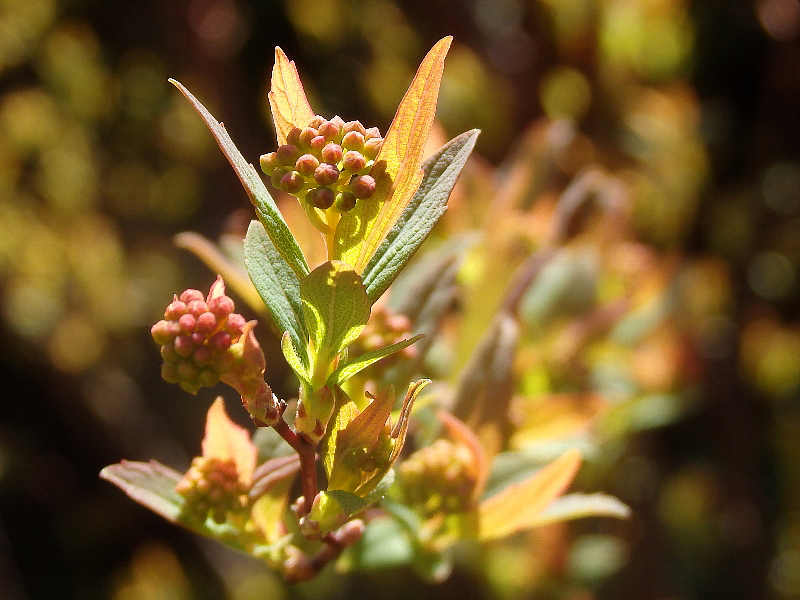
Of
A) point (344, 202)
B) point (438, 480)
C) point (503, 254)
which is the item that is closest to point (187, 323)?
point (344, 202)

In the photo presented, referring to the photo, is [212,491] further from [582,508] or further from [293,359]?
[582,508]

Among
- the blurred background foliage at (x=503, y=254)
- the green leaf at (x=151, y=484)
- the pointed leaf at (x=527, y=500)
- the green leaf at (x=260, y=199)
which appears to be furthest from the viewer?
the blurred background foliage at (x=503, y=254)

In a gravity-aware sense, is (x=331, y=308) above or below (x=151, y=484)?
above

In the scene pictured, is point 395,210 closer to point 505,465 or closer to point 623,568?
point 505,465

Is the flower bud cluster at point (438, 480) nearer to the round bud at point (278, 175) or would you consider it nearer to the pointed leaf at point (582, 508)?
the pointed leaf at point (582, 508)

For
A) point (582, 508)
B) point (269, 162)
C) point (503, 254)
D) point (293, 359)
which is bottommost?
point (582, 508)

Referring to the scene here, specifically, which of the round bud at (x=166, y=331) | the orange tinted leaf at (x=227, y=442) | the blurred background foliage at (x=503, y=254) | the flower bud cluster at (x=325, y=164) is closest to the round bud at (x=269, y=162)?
the flower bud cluster at (x=325, y=164)
